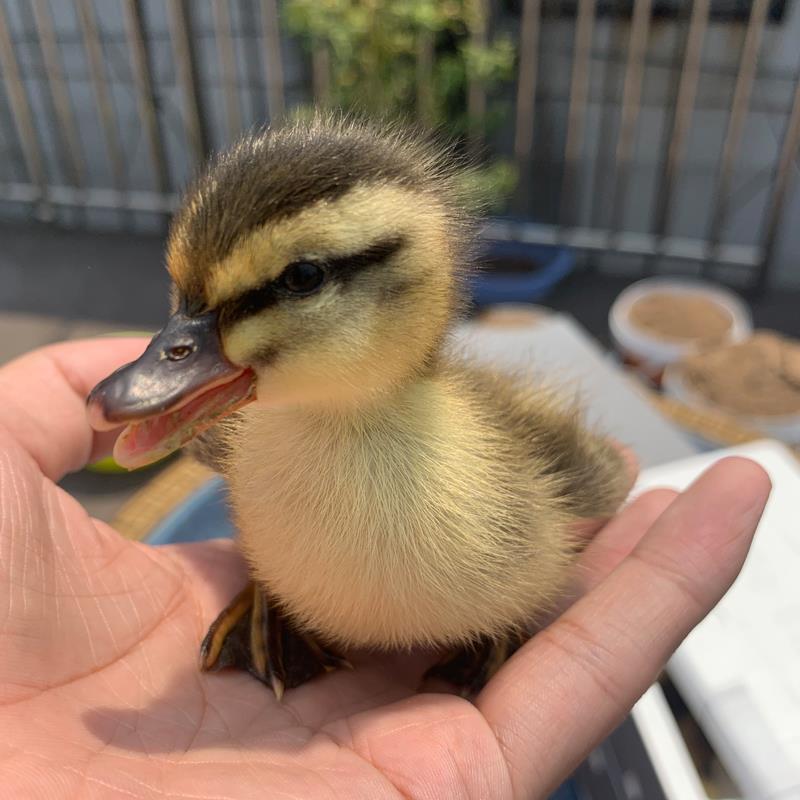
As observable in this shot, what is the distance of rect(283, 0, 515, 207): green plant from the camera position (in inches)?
92.0

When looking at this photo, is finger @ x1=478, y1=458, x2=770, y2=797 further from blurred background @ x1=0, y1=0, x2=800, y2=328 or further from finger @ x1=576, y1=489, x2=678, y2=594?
blurred background @ x1=0, y1=0, x2=800, y2=328

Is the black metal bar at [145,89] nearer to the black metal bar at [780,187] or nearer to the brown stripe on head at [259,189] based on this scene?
the black metal bar at [780,187]

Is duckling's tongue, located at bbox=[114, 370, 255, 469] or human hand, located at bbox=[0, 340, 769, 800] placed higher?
duckling's tongue, located at bbox=[114, 370, 255, 469]

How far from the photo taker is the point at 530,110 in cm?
291

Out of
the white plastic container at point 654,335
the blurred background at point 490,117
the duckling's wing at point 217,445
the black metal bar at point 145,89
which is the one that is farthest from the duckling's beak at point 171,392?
the black metal bar at point 145,89

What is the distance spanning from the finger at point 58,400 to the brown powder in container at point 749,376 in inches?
58.5

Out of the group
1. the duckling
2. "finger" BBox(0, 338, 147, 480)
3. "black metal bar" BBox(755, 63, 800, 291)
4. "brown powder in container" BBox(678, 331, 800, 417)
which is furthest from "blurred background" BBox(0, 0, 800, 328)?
the duckling

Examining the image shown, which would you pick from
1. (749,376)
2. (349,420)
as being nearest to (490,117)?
(749,376)

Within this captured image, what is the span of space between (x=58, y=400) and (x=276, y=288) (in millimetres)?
567

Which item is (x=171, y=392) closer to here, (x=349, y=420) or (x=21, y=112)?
(x=349, y=420)

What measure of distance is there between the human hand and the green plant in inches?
59.1

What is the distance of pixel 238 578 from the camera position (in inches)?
45.8

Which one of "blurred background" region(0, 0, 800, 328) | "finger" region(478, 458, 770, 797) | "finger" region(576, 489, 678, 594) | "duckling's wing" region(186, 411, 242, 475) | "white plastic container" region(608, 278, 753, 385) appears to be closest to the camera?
"finger" region(478, 458, 770, 797)

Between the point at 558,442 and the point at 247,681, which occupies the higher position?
the point at 558,442
